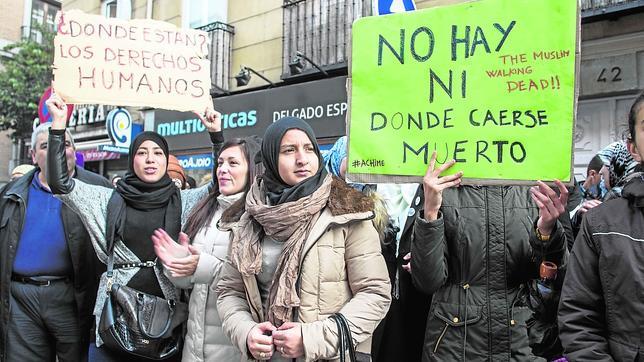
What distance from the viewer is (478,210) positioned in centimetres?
231

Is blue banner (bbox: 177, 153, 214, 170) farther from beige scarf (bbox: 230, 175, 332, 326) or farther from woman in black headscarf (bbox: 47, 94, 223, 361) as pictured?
beige scarf (bbox: 230, 175, 332, 326)

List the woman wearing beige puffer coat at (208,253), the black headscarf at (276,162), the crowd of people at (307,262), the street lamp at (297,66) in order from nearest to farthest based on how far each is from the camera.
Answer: the crowd of people at (307,262), the black headscarf at (276,162), the woman wearing beige puffer coat at (208,253), the street lamp at (297,66)

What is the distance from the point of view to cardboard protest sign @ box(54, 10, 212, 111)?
11.4 feet

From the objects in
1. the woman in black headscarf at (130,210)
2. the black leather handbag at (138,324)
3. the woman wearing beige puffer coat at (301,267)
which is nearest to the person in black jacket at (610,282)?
the woman wearing beige puffer coat at (301,267)

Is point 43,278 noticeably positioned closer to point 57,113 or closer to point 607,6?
point 57,113

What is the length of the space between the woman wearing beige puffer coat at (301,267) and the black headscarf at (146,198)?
1.05m

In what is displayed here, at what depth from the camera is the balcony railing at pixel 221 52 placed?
10359mm

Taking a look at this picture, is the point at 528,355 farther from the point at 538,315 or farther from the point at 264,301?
the point at 264,301

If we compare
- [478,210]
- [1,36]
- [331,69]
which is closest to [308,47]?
[331,69]

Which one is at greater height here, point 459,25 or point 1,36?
point 1,36

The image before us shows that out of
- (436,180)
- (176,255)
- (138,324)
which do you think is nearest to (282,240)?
(436,180)

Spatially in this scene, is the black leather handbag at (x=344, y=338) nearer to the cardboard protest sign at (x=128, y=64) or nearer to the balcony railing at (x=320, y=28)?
the cardboard protest sign at (x=128, y=64)

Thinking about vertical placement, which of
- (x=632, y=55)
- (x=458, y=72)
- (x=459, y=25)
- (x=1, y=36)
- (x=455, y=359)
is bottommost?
(x=455, y=359)

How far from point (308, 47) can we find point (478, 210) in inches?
287
